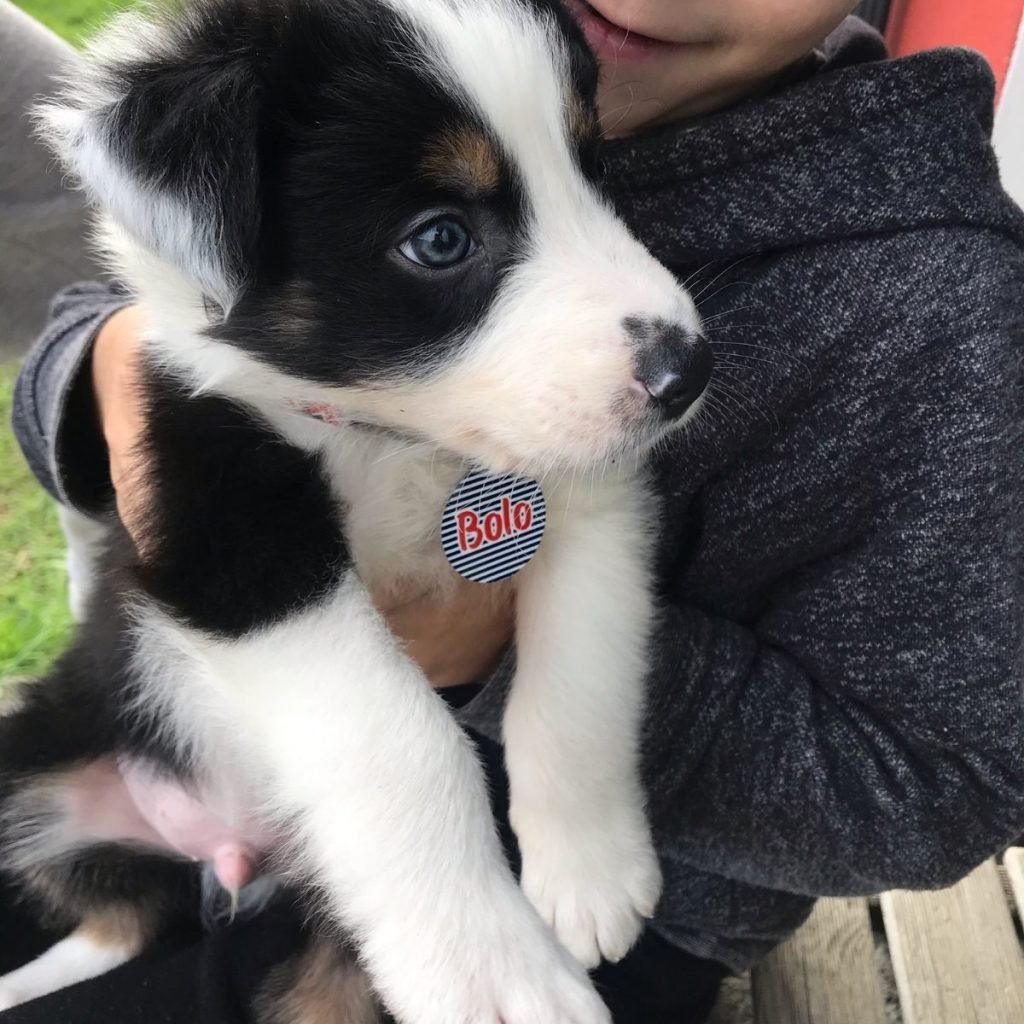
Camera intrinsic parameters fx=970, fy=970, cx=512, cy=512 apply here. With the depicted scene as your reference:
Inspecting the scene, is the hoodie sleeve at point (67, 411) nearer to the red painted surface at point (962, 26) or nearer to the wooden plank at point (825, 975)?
the wooden plank at point (825, 975)

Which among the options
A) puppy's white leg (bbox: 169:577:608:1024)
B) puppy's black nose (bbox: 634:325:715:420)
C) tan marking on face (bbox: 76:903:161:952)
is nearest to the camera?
puppy's black nose (bbox: 634:325:715:420)

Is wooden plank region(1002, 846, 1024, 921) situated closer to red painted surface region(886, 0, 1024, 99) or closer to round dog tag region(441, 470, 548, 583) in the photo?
round dog tag region(441, 470, 548, 583)

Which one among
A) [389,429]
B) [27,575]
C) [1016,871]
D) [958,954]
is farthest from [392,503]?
[27,575]

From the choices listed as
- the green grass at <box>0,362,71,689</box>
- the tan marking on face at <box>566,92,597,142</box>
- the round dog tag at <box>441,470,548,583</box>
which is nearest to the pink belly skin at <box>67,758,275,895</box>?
the round dog tag at <box>441,470,548,583</box>

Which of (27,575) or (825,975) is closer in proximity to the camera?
(825,975)

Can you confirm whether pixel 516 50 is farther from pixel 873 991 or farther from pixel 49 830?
pixel 873 991

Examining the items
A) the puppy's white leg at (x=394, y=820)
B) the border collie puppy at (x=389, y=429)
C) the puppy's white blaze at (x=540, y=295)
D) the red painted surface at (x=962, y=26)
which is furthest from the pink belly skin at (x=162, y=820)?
the red painted surface at (x=962, y=26)

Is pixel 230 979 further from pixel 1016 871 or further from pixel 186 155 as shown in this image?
pixel 1016 871
